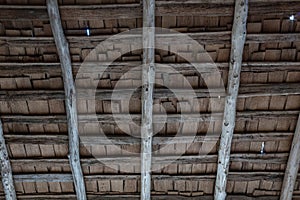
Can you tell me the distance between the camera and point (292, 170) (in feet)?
14.2

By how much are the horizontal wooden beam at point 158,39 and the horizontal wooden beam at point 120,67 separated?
0.21 m

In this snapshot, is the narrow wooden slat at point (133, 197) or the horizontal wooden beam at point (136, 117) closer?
the horizontal wooden beam at point (136, 117)

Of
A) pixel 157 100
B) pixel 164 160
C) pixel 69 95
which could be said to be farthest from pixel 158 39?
pixel 164 160

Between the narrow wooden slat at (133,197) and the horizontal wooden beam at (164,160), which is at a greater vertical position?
the horizontal wooden beam at (164,160)

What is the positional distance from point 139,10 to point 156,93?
0.88 metres

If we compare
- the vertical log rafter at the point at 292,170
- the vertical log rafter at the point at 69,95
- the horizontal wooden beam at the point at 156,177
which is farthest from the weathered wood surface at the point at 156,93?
the horizontal wooden beam at the point at 156,177

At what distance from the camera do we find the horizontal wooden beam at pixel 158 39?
3664mm

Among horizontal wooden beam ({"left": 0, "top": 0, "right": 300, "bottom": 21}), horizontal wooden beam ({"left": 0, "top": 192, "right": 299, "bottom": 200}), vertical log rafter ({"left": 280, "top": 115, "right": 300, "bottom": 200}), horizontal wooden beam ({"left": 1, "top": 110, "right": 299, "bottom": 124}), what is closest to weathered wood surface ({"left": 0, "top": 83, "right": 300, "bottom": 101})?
horizontal wooden beam ({"left": 1, "top": 110, "right": 299, "bottom": 124})

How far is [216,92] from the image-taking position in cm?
396

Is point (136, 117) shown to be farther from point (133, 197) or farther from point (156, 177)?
point (133, 197)

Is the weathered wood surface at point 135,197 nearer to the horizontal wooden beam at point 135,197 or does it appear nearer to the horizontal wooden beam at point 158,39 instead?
the horizontal wooden beam at point 135,197

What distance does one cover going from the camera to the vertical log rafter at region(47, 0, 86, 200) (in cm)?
348

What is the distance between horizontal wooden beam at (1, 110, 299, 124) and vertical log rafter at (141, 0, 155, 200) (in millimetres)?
143

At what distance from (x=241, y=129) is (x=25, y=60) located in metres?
2.44
